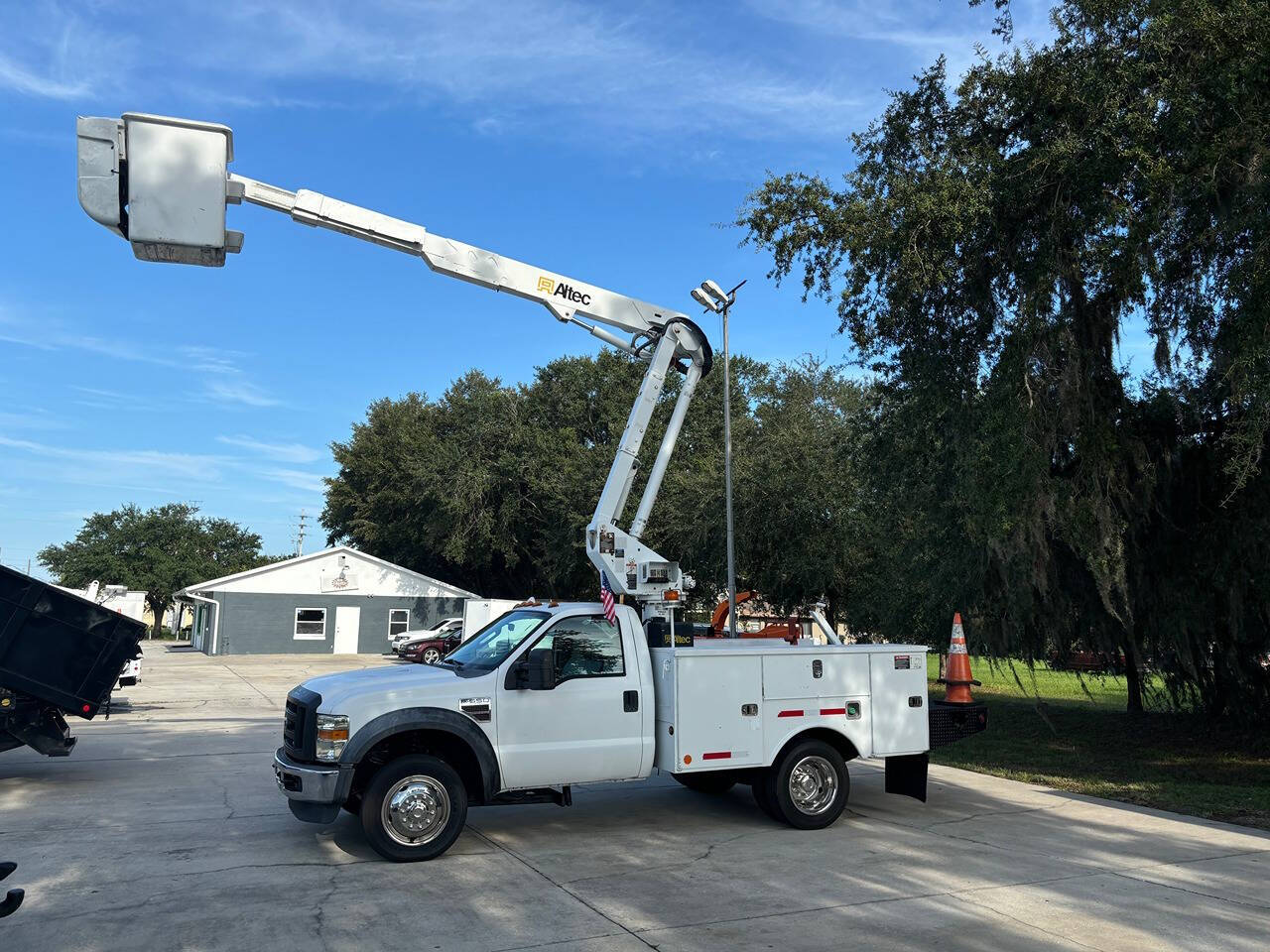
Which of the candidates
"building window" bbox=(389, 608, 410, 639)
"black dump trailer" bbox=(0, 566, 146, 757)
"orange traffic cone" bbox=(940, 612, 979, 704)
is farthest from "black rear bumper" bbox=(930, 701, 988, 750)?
"building window" bbox=(389, 608, 410, 639)

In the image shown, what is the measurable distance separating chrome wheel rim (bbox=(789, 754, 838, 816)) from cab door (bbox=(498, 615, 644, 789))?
1.59m

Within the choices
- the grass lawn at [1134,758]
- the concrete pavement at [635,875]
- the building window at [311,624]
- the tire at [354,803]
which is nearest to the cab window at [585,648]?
the concrete pavement at [635,875]

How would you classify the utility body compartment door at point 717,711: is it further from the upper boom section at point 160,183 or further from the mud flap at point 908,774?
the upper boom section at point 160,183

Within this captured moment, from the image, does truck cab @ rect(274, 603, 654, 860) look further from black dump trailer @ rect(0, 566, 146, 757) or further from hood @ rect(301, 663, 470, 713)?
black dump trailer @ rect(0, 566, 146, 757)

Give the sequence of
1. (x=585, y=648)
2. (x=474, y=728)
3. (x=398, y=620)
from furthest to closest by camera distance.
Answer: (x=398, y=620) < (x=585, y=648) < (x=474, y=728)

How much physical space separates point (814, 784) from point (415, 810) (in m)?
Answer: 3.73

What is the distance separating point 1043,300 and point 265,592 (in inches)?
1408

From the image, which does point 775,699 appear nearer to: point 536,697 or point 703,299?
point 536,697

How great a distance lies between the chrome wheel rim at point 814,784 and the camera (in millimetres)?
9109

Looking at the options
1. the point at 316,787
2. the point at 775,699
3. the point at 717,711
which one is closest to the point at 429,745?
the point at 316,787

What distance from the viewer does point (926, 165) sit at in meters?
12.5

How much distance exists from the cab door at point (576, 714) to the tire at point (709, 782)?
1554 millimetres

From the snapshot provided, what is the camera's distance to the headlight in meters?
7.55

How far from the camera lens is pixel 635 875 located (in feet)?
24.3
